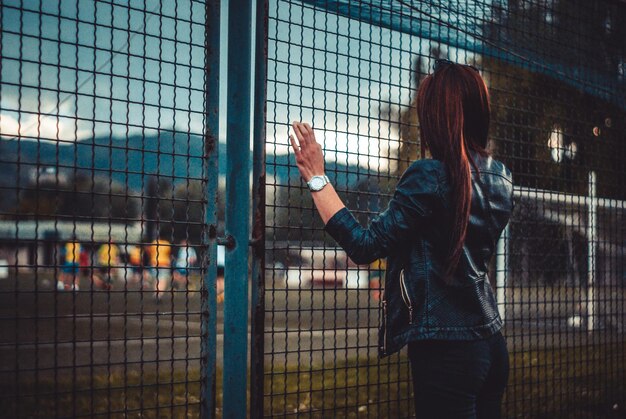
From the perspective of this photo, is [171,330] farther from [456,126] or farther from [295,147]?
[456,126]

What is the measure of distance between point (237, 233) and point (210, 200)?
181 millimetres

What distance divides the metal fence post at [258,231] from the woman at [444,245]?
0.48 m

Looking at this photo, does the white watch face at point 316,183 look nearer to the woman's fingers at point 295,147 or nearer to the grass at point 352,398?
the woman's fingers at point 295,147

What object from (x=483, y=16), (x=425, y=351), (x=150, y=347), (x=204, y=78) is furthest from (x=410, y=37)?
(x=150, y=347)

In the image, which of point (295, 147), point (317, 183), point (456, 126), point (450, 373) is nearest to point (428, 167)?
point (456, 126)

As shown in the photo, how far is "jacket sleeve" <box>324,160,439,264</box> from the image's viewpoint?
1839mm

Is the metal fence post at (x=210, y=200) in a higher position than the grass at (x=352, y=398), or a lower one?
higher

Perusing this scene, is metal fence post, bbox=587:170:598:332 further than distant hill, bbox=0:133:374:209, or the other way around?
metal fence post, bbox=587:170:598:332

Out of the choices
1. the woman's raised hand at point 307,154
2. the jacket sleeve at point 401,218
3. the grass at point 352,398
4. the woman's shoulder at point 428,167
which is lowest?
the grass at point 352,398

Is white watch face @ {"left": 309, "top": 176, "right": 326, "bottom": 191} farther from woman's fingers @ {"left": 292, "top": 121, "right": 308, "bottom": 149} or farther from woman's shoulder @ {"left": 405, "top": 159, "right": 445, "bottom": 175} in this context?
woman's shoulder @ {"left": 405, "top": 159, "right": 445, "bottom": 175}

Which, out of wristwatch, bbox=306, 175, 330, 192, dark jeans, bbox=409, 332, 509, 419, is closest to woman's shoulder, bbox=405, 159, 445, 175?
wristwatch, bbox=306, 175, 330, 192

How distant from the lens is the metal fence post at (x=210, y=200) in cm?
237

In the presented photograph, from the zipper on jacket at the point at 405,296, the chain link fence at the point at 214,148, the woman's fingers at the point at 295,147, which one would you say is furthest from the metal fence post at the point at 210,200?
the zipper on jacket at the point at 405,296

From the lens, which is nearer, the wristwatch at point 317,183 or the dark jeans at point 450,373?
the dark jeans at point 450,373
